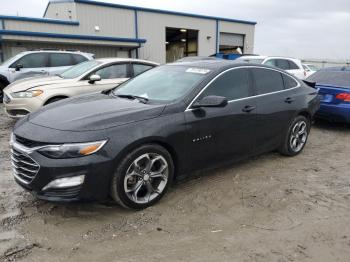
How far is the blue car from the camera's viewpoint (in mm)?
7254

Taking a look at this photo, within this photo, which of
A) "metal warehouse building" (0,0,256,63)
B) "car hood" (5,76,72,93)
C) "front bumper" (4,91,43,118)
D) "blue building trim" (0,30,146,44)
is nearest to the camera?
"front bumper" (4,91,43,118)

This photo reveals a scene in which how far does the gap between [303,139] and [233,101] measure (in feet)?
6.84

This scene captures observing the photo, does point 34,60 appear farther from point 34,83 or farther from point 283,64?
point 283,64

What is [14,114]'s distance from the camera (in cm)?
720

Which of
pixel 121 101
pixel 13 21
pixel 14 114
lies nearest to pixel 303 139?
pixel 121 101

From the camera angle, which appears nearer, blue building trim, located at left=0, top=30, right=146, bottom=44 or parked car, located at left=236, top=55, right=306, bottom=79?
parked car, located at left=236, top=55, right=306, bottom=79

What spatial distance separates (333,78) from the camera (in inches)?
310

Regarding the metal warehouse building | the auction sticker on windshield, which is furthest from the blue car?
the metal warehouse building

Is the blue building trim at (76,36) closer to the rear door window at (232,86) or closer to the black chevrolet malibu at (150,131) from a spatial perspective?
the black chevrolet malibu at (150,131)

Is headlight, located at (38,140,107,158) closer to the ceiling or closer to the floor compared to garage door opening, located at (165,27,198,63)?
closer to the floor

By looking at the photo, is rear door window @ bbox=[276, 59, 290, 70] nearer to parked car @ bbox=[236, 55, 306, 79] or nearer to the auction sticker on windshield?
parked car @ bbox=[236, 55, 306, 79]

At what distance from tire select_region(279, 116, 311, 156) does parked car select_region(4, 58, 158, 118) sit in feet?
13.4

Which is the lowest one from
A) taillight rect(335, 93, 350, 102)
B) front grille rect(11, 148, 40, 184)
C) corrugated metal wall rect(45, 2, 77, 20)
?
front grille rect(11, 148, 40, 184)

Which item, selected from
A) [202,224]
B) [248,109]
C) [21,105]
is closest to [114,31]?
[21,105]
